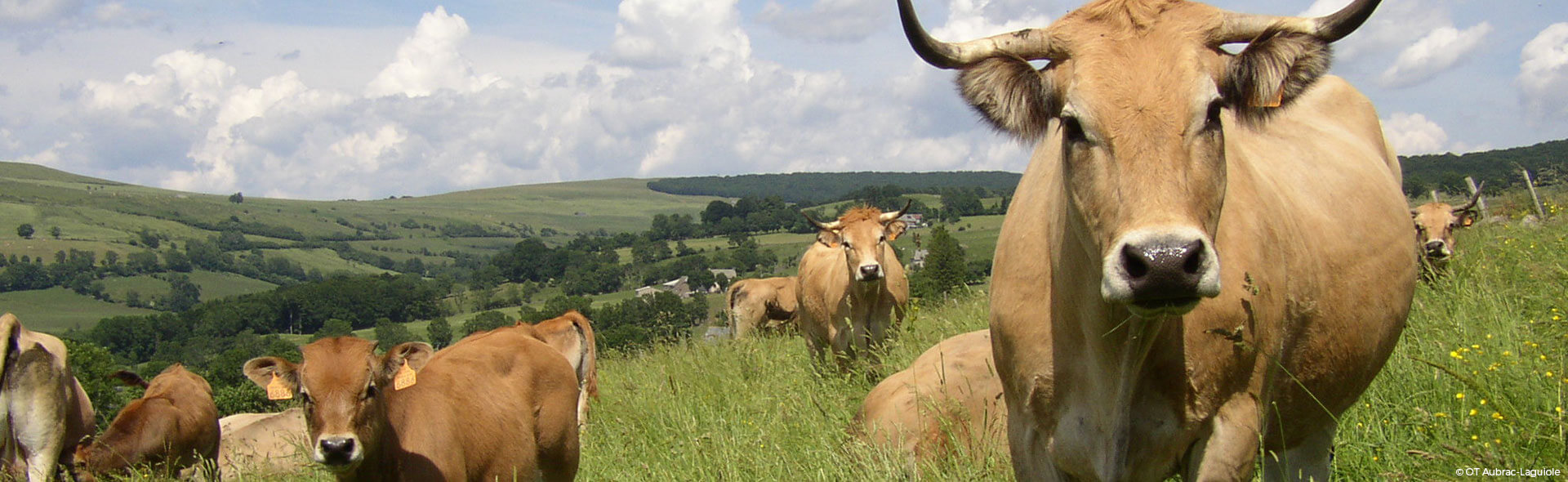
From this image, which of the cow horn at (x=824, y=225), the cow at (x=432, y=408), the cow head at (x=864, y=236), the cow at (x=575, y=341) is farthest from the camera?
the cow horn at (x=824, y=225)

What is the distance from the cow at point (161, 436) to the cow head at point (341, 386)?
11.6ft

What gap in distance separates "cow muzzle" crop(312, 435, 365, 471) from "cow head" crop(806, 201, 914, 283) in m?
6.86

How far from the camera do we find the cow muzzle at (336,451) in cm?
513

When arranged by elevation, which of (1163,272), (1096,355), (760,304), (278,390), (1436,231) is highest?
(1163,272)

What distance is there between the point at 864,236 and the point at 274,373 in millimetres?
7391

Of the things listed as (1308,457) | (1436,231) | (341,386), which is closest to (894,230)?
(1436,231)

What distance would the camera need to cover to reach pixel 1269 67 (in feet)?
9.98

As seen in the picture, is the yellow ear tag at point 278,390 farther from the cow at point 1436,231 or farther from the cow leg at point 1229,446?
the cow at point 1436,231

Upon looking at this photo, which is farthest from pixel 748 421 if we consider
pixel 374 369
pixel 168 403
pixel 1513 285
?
pixel 168 403

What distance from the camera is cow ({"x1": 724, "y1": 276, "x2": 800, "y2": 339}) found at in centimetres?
2300

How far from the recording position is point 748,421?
23.4ft

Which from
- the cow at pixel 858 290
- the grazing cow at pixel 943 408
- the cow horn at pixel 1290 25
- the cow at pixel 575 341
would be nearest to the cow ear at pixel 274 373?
the grazing cow at pixel 943 408

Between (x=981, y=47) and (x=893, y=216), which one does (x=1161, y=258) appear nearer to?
(x=981, y=47)

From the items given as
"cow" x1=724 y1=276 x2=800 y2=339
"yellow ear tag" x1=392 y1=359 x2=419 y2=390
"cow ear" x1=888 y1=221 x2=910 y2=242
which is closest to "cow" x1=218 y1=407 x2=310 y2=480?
"yellow ear tag" x1=392 y1=359 x2=419 y2=390
